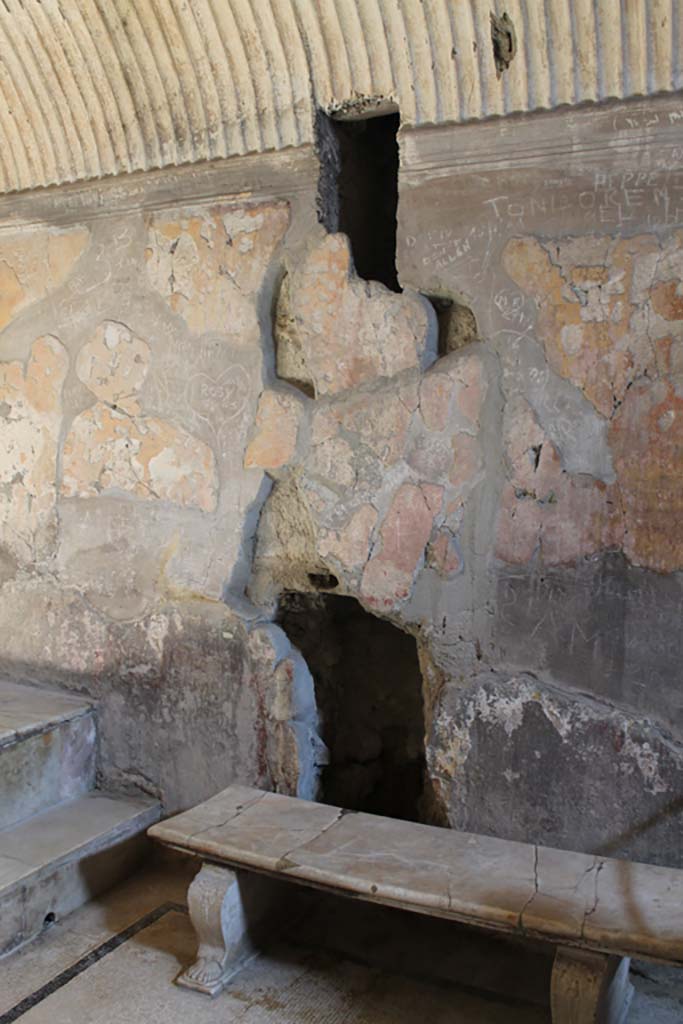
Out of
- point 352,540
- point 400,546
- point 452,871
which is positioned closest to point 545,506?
point 400,546

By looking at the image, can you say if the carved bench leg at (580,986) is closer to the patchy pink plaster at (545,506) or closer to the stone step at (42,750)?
the patchy pink plaster at (545,506)

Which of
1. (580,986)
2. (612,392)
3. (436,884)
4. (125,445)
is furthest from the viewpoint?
(125,445)

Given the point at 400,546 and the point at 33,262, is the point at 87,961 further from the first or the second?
the point at 33,262

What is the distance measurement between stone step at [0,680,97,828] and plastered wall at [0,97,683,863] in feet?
0.32

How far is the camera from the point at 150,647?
3.52 metres

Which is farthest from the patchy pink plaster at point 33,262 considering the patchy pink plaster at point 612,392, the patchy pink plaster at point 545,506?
the patchy pink plaster at point 545,506

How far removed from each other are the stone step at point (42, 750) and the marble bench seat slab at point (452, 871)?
74 centimetres

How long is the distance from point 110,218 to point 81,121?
1.16 ft

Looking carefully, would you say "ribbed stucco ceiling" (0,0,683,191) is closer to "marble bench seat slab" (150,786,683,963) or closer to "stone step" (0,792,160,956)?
"marble bench seat slab" (150,786,683,963)

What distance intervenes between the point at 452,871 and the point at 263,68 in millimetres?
2572

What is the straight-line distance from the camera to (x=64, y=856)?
3.10 meters

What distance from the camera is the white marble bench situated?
2309 mm

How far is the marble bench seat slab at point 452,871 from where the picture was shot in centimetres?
229

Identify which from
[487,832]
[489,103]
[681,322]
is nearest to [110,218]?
[489,103]
